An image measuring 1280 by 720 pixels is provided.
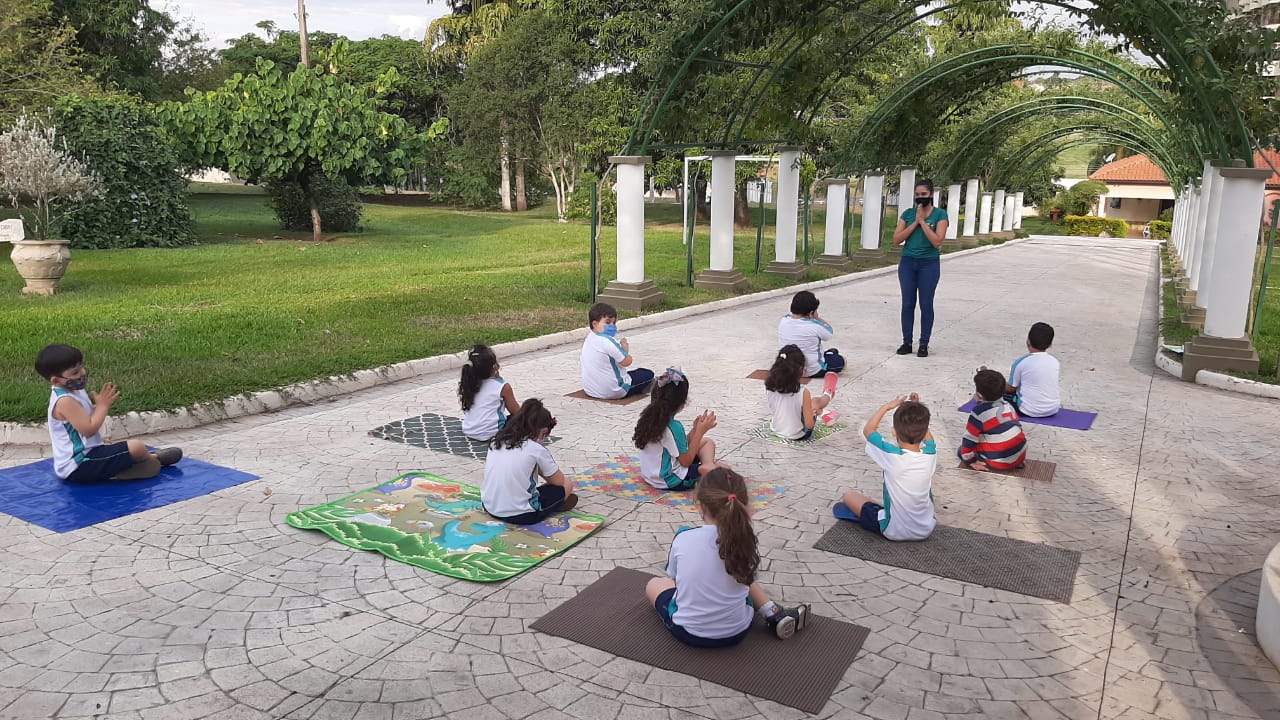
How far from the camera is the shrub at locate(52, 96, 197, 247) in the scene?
1956 centimetres

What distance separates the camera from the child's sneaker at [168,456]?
5969mm

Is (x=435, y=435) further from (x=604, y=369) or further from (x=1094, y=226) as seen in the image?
(x=1094, y=226)

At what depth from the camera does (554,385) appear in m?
8.65

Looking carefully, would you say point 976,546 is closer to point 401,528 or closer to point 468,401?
point 401,528

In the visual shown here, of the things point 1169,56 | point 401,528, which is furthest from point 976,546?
point 1169,56

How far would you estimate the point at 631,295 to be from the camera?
43.7 feet

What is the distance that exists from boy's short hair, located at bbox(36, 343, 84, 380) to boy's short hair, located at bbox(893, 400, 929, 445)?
15.9 ft

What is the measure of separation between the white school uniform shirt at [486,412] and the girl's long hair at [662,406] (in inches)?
60.5

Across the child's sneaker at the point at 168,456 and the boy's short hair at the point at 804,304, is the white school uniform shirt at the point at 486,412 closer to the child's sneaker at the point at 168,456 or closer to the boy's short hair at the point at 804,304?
the child's sneaker at the point at 168,456

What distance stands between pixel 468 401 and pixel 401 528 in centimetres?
171

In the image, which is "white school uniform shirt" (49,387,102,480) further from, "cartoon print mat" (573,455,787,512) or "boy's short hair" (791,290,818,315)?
"boy's short hair" (791,290,818,315)

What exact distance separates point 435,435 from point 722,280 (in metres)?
9.69

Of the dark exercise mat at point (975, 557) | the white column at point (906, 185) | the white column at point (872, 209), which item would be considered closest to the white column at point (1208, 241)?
the dark exercise mat at point (975, 557)

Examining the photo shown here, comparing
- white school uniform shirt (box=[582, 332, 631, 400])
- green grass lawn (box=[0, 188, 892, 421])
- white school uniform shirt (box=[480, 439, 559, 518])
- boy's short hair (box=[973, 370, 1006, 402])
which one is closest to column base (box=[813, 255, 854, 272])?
green grass lawn (box=[0, 188, 892, 421])
